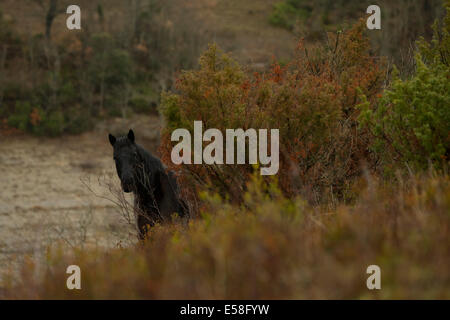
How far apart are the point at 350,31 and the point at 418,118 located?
5101 millimetres

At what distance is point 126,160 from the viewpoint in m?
6.77

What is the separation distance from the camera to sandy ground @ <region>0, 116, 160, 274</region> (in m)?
15.3

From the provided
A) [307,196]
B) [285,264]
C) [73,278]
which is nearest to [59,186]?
[73,278]

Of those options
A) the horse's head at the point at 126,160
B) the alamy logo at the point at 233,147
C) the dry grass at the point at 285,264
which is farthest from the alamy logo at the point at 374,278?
the horse's head at the point at 126,160

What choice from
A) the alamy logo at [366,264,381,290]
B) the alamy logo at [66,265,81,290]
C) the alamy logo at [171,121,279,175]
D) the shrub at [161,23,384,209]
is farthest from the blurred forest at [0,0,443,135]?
the alamy logo at [366,264,381,290]

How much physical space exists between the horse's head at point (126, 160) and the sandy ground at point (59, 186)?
6.79 metres

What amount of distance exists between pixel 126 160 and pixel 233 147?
1813 millimetres

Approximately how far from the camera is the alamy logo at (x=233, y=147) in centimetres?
577

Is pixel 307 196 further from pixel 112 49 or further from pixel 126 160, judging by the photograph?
pixel 112 49

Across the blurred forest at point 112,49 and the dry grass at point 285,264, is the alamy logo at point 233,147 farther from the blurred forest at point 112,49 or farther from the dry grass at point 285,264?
the blurred forest at point 112,49

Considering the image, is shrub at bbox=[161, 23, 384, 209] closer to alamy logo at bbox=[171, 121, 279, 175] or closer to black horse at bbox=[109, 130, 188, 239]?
alamy logo at bbox=[171, 121, 279, 175]

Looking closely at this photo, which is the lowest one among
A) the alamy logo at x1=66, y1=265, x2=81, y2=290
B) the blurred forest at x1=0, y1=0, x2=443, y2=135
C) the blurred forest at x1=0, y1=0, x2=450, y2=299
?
the alamy logo at x1=66, y1=265, x2=81, y2=290

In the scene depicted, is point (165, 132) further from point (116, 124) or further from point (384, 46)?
point (116, 124)
